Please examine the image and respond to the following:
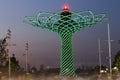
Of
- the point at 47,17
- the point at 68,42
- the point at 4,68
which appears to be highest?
the point at 47,17

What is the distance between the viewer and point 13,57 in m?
93.8

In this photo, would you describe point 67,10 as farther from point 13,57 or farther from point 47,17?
point 13,57

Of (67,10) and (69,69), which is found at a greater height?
(67,10)

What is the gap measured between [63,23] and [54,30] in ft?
6.51

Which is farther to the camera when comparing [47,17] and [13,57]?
[13,57]

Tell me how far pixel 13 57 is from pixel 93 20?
50.3m

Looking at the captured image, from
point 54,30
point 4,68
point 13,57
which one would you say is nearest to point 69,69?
point 54,30

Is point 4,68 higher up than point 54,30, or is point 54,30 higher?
point 54,30

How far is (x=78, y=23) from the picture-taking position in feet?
154

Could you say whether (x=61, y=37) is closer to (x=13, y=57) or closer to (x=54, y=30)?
(x=54, y=30)

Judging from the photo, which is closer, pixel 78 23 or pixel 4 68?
pixel 78 23

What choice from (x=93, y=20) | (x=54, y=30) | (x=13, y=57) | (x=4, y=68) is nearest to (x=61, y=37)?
(x=54, y=30)

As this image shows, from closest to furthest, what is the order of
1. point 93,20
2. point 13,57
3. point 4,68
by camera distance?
point 93,20, point 4,68, point 13,57

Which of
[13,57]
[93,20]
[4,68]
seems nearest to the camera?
[93,20]
